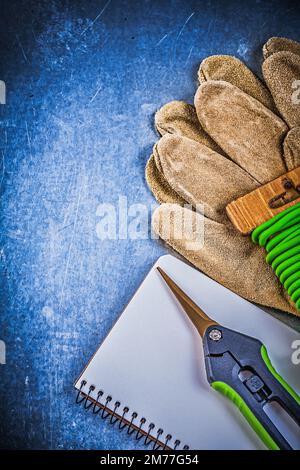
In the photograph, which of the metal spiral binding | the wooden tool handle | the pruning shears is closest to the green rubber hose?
the wooden tool handle

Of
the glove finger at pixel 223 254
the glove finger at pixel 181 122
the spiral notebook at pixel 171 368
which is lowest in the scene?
the spiral notebook at pixel 171 368

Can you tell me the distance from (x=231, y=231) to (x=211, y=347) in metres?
0.23

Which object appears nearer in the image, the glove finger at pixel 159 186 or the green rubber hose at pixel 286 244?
the green rubber hose at pixel 286 244

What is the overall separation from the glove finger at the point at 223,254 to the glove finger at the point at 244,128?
13cm

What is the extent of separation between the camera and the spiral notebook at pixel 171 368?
1.11 m

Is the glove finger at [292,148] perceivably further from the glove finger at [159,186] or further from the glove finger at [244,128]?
the glove finger at [159,186]

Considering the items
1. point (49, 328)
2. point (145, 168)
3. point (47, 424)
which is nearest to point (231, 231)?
point (145, 168)

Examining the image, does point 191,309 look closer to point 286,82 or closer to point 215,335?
point 215,335

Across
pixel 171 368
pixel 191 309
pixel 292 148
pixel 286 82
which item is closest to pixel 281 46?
pixel 286 82

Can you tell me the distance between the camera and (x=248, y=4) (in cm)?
130

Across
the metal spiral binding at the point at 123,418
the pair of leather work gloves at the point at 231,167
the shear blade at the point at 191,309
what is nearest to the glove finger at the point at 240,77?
the pair of leather work gloves at the point at 231,167

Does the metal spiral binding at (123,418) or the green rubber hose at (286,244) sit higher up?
the green rubber hose at (286,244)
